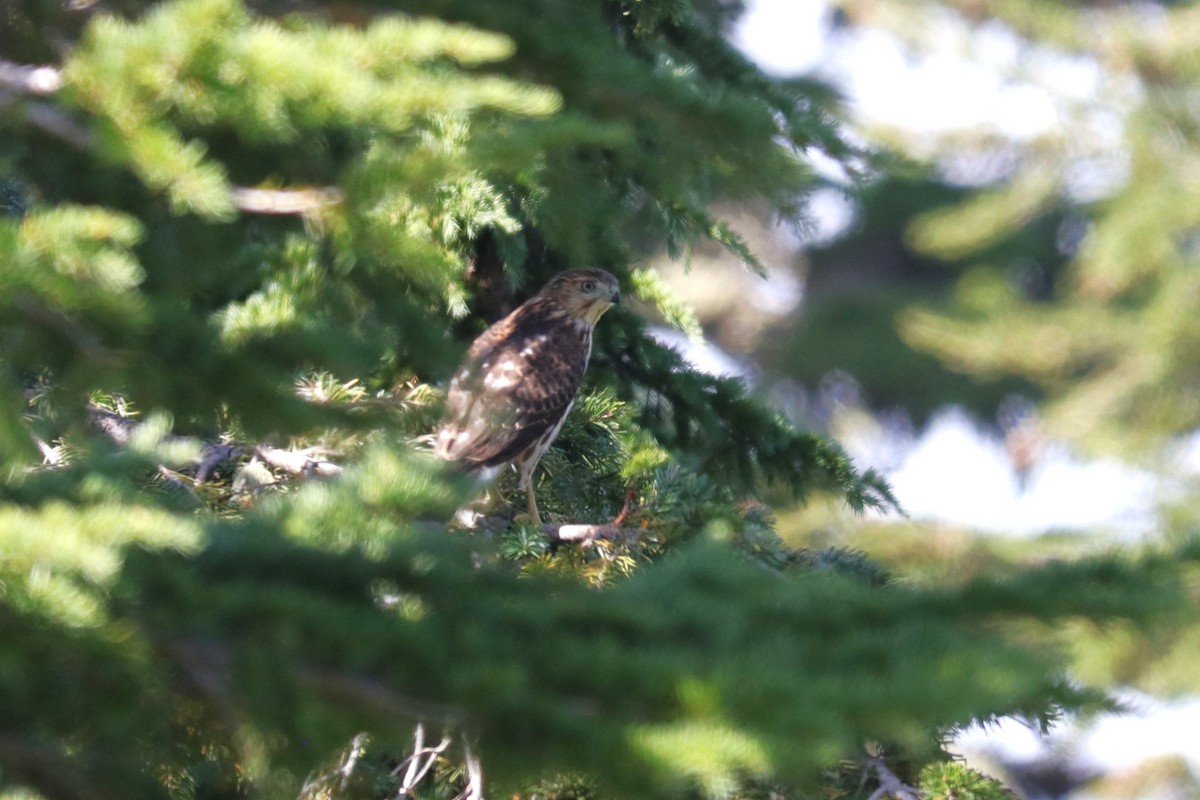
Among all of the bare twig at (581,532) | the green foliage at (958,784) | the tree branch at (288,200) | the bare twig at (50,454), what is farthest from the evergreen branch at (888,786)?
the bare twig at (50,454)

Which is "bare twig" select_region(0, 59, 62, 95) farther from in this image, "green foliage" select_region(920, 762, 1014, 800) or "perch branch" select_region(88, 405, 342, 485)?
"green foliage" select_region(920, 762, 1014, 800)

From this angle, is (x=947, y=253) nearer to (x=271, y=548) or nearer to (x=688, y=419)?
(x=688, y=419)

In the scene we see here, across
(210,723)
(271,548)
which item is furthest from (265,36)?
(210,723)

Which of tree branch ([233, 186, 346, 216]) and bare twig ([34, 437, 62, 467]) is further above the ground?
bare twig ([34, 437, 62, 467])

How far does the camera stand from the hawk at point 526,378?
5.25 meters

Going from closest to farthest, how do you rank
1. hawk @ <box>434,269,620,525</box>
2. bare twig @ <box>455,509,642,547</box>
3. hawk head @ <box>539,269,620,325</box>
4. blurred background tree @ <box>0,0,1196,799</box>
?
blurred background tree @ <box>0,0,1196,799</box>
bare twig @ <box>455,509,642,547</box>
hawk @ <box>434,269,620,525</box>
hawk head @ <box>539,269,620,325</box>

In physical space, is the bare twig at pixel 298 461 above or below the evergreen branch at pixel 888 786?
above

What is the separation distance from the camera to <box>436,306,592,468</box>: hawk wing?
525 centimetres

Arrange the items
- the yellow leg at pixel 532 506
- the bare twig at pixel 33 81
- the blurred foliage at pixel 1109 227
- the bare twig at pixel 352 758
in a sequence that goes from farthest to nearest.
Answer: the blurred foliage at pixel 1109 227 → the yellow leg at pixel 532 506 → the bare twig at pixel 352 758 → the bare twig at pixel 33 81

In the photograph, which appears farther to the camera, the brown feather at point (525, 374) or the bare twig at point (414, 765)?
the brown feather at point (525, 374)

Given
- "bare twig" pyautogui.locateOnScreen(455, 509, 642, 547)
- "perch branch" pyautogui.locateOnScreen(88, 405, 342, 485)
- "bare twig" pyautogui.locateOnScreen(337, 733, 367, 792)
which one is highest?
"bare twig" pyautogui.locateOnScreen(455, 509, 642, 547)

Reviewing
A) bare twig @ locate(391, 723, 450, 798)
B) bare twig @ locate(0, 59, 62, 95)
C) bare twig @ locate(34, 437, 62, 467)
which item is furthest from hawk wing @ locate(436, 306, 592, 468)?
bare twig @ locate(0, 59, 62, 95)

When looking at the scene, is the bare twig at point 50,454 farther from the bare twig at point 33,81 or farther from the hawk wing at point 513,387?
the bare twig at point 33,81

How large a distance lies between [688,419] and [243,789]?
2432 millimetres
